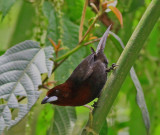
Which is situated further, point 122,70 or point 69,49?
point 69,49

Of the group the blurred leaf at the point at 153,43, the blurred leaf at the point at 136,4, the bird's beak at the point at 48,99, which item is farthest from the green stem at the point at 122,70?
the blurred leaf at the point at 153,43

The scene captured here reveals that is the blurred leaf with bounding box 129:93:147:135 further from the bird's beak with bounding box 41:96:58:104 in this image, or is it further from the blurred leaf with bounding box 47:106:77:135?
the bird's beak with bounding box 41:96:58:104

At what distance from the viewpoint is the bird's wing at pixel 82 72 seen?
1220 millimetres

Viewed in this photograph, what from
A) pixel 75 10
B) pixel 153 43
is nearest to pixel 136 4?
pixel 75 10

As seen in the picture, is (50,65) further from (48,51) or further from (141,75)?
(141,75)

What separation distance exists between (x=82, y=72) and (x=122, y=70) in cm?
39

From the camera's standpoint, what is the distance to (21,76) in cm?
96

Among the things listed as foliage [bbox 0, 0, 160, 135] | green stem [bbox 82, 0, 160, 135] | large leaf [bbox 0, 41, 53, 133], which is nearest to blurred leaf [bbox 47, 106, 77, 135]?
foliage [bbox 0, 0, 160, 135]

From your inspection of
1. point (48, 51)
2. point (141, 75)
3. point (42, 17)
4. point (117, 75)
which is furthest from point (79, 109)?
point (117, 75)

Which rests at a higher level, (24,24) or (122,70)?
(122,70)

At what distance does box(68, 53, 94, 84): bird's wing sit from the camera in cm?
122

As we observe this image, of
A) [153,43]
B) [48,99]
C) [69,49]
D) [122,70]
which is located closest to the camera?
[122,70]

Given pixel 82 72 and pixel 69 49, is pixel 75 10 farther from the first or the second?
pixel 82 72

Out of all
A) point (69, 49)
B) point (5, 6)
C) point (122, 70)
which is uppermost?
point (5, 6)
